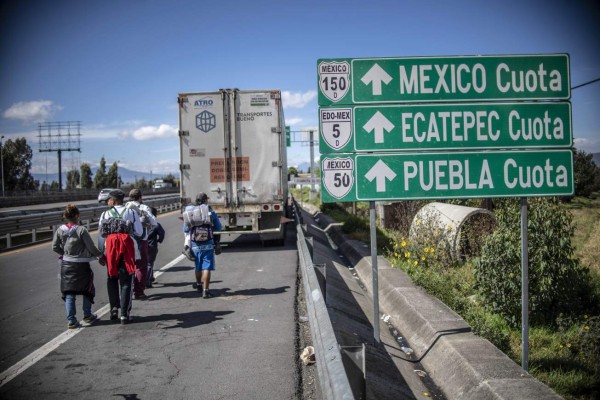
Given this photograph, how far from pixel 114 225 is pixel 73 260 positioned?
723 mm

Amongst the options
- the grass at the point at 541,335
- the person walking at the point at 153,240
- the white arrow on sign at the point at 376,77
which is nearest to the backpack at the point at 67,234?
the person walking at the point at 153,240

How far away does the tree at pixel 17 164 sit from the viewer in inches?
3165

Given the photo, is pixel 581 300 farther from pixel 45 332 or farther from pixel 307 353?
pixel 45 332

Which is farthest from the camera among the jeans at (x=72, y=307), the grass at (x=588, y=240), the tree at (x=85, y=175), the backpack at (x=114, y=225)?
A: the tree at (x=85, y=175)

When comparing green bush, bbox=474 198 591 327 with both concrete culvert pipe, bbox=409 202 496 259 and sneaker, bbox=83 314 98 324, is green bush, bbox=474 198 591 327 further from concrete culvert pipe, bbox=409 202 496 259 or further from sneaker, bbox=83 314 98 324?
sneaker, bbox=83 314 98 324

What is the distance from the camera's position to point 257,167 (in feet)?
47.2

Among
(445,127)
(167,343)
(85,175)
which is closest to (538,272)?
(445,127)

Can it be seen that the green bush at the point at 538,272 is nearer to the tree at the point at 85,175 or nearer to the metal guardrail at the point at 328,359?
the metal guardrail at the point at 328,359

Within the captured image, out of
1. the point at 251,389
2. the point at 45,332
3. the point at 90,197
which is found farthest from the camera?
the point at 90,197

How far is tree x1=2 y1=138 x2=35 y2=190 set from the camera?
80.4 meters

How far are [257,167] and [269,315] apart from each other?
7427 mm

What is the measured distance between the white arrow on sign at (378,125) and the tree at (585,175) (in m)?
25.0

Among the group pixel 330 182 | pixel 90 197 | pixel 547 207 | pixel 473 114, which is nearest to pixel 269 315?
pixel 330 182

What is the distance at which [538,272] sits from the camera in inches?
291
